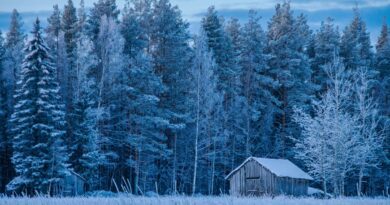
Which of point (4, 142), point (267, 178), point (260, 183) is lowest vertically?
point (260, 183)

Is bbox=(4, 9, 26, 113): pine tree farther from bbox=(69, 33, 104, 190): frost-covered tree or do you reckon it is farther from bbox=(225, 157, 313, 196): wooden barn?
bbox=(225, 157, 313, 196): wooden barn

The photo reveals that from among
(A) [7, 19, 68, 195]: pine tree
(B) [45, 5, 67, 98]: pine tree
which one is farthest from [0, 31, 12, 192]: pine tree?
(A) [7, 19, 68, 195]: pine tree

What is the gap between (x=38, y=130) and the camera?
33.0 meters

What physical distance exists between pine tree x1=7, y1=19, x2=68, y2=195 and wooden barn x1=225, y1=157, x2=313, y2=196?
13448 millimetres

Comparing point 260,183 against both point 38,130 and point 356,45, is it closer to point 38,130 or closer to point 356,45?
point 38,130

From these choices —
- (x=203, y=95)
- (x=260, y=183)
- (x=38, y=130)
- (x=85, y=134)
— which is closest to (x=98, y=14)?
(x=203, y=95)

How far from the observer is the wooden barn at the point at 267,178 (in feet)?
130

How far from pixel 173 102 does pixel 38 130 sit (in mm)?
14162

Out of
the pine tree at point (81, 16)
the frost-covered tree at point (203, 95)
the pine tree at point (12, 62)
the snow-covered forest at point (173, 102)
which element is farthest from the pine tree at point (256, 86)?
the pine tree at point (12, 62)

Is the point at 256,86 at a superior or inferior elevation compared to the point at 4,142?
superior

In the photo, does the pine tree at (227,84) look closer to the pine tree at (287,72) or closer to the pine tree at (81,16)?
the pine tree at (287,72)

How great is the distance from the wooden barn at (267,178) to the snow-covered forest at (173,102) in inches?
75.3

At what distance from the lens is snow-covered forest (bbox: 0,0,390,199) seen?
34.5 metres

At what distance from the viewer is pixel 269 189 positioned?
129ft
